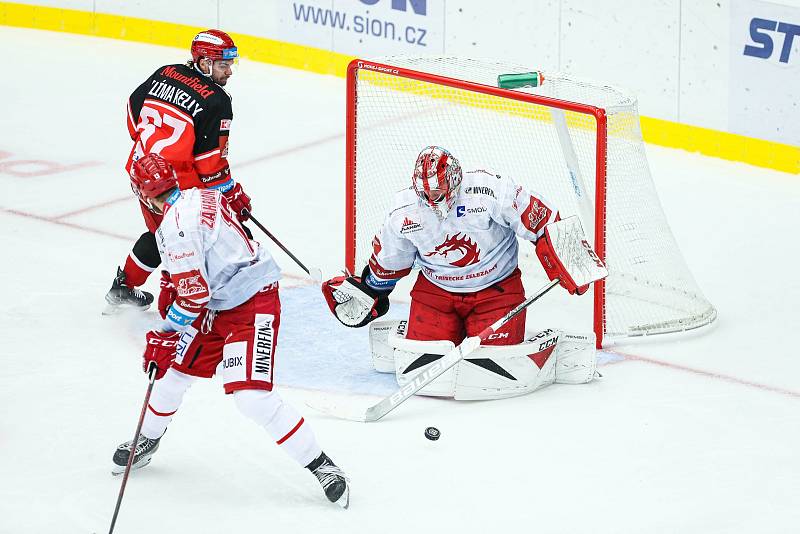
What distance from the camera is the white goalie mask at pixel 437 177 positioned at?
4.59 m

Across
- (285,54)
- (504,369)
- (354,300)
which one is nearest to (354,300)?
(354,300)

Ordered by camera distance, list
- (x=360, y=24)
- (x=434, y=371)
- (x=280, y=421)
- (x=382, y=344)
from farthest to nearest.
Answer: (x=360, y=24), (x=382, y=344), (x=434, y=371), (x=280, y=421)

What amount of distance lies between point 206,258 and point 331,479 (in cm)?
73

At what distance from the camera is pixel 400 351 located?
4953 millimetres

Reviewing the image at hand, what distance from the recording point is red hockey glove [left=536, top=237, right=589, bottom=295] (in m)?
4.70

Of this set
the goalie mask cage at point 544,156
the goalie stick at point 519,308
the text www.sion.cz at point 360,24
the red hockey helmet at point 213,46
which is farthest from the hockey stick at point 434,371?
the text www.sion.cz at point 360,24

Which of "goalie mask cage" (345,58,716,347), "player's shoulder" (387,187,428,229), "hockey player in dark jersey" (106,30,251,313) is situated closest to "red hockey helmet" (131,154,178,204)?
"player's shoulder" (387,187,428,229)

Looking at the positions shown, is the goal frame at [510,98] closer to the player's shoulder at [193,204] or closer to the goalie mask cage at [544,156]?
the goalie mask cage at [544,156]

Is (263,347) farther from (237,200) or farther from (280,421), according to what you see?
(237,200)

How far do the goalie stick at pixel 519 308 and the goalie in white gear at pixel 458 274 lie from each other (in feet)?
0.12

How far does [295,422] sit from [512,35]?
178 inches

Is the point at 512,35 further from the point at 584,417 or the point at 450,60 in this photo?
the point at 584,417

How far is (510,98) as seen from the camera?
18.0 feet

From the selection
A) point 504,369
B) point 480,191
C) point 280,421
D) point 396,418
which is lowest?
point 396,418
